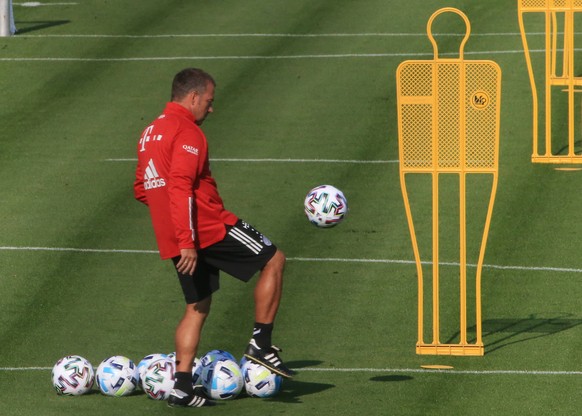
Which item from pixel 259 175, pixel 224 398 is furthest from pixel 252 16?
pixel 224 398

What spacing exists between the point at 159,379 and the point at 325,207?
7.31 feet

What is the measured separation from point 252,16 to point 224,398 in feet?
49.3

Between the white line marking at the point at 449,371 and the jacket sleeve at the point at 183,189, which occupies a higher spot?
the jacket sleeve at the point at 183,189

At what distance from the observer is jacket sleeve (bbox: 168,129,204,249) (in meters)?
12.2

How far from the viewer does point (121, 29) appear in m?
26.8

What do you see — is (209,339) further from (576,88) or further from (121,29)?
(121,29)

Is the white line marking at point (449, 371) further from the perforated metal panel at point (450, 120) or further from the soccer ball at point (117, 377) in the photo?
the soccer ball at point (117, 377)

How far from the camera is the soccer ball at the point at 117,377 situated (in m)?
12.8

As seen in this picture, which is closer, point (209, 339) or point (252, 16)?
point (209, 339)

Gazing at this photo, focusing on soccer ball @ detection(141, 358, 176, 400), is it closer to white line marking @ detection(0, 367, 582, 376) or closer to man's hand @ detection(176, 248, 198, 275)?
man's hand @ detection(176, 248, 198, 275)

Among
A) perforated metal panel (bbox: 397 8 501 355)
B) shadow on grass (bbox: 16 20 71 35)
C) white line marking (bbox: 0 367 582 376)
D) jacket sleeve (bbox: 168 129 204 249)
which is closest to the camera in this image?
jacket sleeve (bbox: 168 129 204 249)

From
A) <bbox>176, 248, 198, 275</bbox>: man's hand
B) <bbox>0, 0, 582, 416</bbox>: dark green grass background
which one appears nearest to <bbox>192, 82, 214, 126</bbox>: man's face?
<bbox>176, 248, 198, 275</bbox>: man's hand

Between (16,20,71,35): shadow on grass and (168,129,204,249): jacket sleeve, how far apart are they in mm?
15518

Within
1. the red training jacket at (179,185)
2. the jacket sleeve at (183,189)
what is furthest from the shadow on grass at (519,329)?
the jacket sleeve at (183,189)
